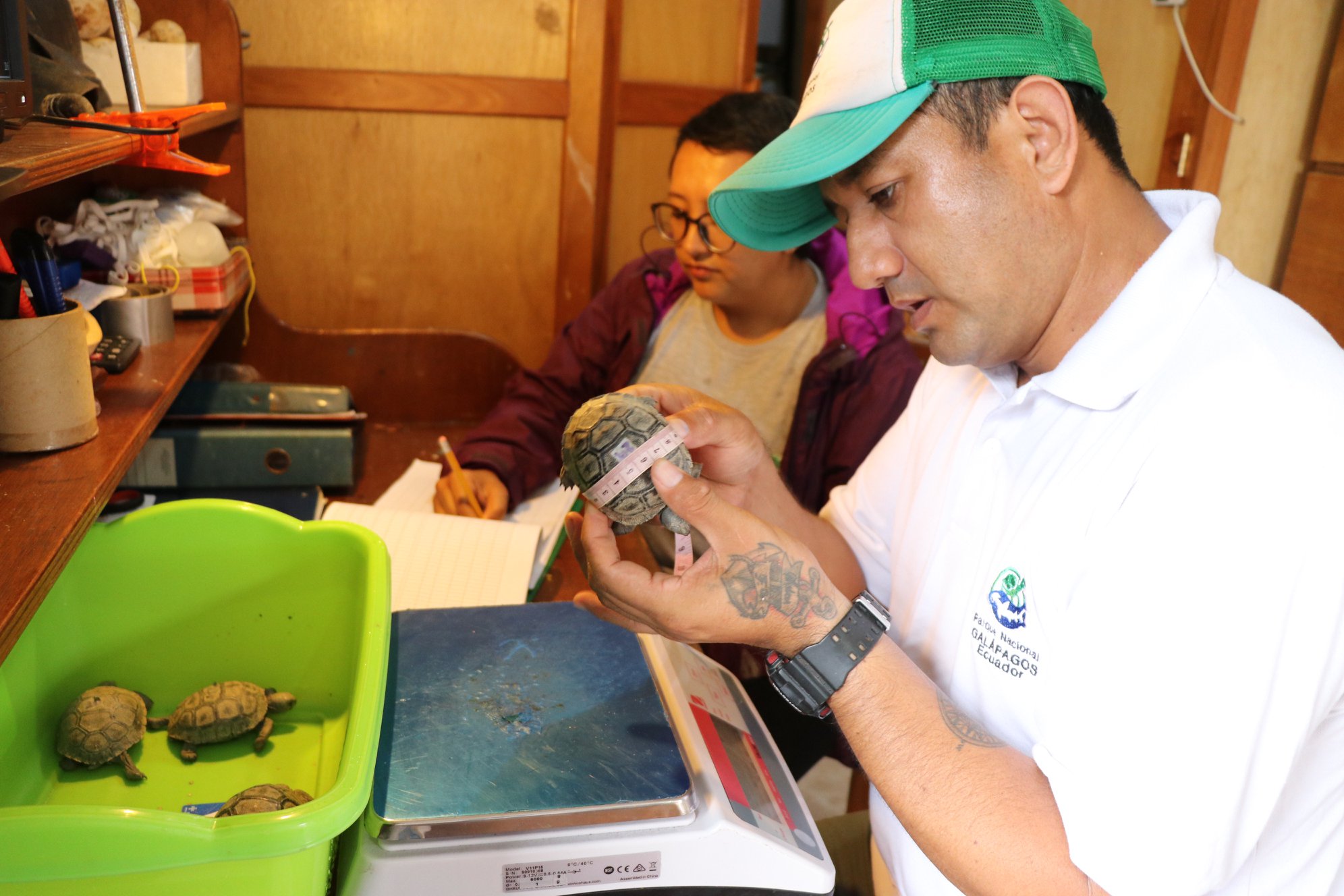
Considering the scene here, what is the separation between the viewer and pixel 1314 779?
995mm

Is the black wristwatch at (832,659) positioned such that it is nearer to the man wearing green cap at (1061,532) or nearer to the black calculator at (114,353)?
the man wearing green cap at (1061,532)

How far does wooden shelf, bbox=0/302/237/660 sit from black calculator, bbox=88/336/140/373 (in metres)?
0.02

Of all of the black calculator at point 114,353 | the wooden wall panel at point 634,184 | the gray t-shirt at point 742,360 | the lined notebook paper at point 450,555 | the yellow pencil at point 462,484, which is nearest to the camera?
the black calculator at point 114,353

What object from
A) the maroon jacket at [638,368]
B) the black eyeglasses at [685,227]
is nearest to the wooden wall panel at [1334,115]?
the maroon jacket at [638,368]

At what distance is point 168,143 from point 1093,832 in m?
1.29

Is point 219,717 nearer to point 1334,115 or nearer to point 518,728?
point 518,728

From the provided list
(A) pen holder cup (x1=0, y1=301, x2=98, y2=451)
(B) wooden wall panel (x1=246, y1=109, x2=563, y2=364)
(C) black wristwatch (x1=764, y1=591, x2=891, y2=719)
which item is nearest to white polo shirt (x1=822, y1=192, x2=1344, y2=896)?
(C) black wristwatch (x1=764, y1=591, x2=891, y2=719)

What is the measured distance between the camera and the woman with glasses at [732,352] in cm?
192

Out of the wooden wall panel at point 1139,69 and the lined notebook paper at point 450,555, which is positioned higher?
the wooden wall panel at point 1139,69

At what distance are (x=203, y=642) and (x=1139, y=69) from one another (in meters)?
2.48

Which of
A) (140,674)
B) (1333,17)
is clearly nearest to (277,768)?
(140,674)

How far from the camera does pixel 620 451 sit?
112cm

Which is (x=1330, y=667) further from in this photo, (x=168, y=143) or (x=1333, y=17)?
(x=1333, y=17)

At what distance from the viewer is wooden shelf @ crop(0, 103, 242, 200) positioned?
812 millimetres
